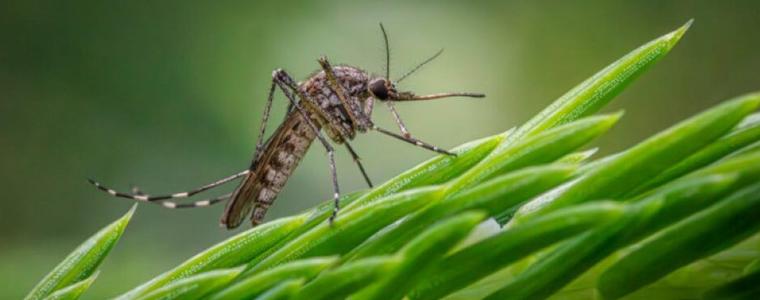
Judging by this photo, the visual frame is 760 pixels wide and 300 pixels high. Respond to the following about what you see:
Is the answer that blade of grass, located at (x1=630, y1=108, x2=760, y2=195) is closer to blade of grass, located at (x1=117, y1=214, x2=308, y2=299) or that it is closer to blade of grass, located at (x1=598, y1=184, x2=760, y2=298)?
blade of grass, located at (x1=598, y1=184, x2=760, y2=298)

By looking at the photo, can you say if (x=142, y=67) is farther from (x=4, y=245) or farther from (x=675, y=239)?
(x=675, y=239)

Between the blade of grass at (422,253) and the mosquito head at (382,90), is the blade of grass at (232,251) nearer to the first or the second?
the blade of grass at (422,253)

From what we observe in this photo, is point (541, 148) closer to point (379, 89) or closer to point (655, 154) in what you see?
point (655, 154)

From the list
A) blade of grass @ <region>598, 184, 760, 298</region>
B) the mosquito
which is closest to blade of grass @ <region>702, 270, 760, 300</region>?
blade of grass @ <region>598, 184, 760, 298</region>

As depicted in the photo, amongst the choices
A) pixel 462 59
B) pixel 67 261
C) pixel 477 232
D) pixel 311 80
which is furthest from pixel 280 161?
pixel 462 59

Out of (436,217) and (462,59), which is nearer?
(436,217)

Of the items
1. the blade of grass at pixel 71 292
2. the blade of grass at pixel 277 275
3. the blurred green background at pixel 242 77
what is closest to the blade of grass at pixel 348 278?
the blade of grass at pixel 277 275
